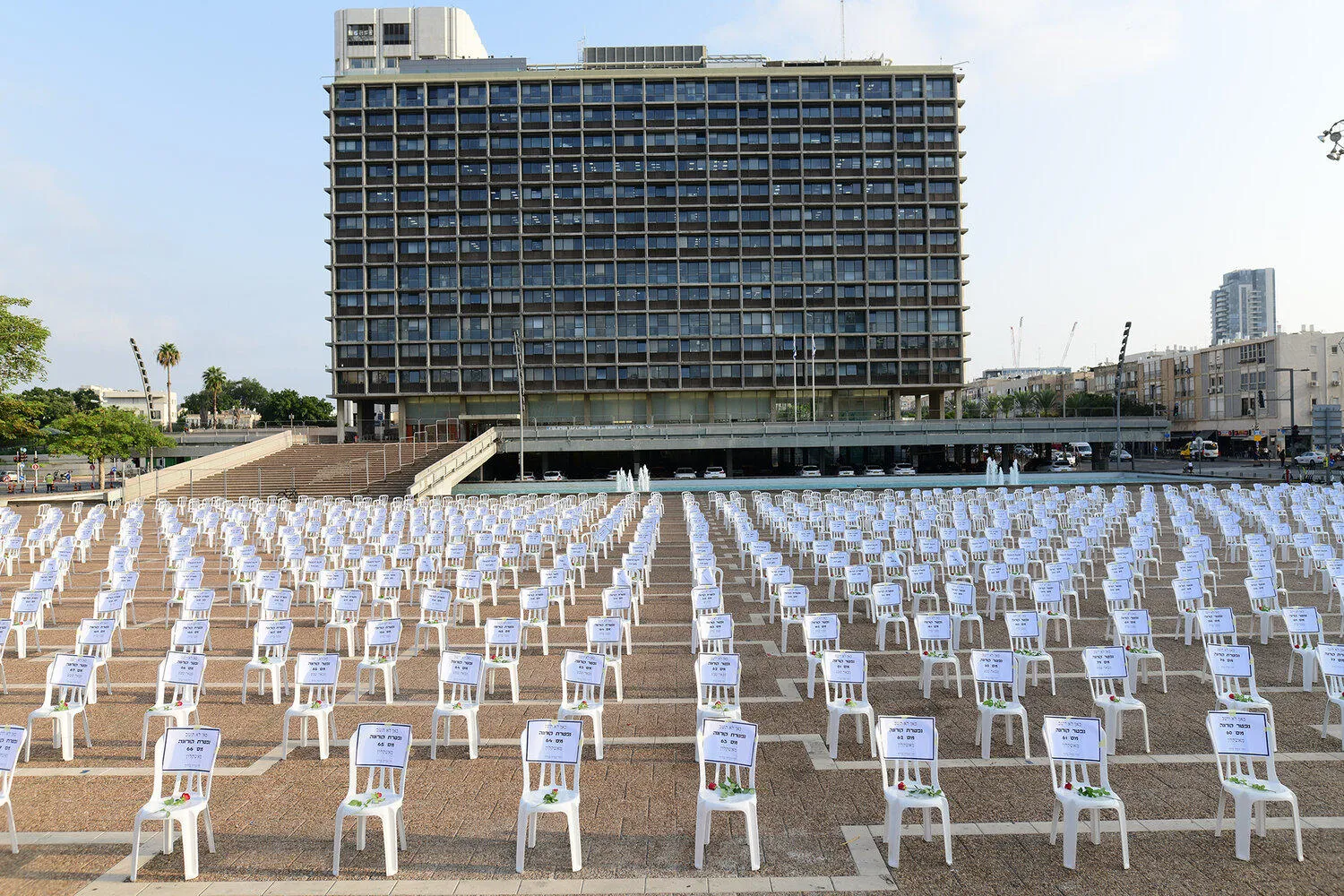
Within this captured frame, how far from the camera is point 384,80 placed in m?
81.6

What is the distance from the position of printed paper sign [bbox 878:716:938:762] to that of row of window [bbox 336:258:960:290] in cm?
7758

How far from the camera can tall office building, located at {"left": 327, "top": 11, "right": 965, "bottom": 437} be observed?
81.8 meters

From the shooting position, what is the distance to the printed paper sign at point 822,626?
10.4 m

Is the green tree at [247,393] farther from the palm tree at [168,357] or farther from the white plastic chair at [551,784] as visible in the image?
the white plastic chair at [551,784]

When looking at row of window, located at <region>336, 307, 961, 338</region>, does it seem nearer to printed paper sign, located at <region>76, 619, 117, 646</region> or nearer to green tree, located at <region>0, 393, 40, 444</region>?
green tree, located at <region>0, 393, 40, 444</region>

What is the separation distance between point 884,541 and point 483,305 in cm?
6557

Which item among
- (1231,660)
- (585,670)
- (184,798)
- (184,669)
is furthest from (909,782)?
(184,669)

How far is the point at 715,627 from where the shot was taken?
10727 millimetres

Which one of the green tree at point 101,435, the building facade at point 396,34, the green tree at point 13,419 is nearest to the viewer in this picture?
the green tree at point 13,419

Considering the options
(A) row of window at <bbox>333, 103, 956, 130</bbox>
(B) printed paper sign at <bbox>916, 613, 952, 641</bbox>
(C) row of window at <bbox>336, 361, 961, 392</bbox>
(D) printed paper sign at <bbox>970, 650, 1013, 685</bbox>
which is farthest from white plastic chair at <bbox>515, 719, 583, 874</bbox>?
(A) row of window at <bbox>333, 103, 956, 130</bbox>

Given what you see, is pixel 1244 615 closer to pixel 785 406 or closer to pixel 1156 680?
pixel 1156 680

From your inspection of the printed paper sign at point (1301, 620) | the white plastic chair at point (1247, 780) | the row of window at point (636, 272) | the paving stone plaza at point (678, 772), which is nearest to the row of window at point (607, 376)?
the row of window at point (636, 272)

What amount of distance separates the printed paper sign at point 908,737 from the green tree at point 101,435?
5849 centimetres

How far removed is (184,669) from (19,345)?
52.8 meters
